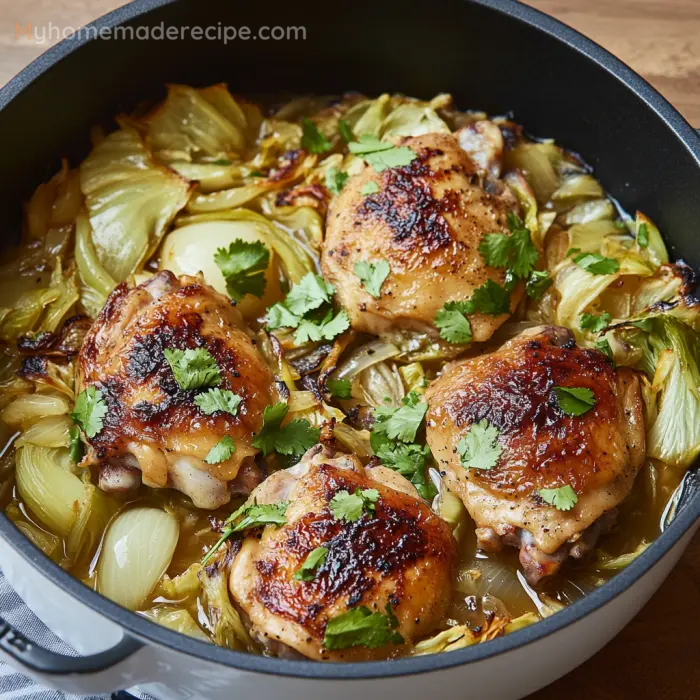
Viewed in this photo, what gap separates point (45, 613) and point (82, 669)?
0.50 meters

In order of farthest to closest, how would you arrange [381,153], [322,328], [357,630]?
1. [381,153]
2. [322,328]
3. [357,630]

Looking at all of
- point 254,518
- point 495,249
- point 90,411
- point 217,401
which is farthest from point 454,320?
point 90,411

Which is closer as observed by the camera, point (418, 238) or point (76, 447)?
point (76, 447)

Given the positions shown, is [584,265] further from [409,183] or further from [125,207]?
[125,207]

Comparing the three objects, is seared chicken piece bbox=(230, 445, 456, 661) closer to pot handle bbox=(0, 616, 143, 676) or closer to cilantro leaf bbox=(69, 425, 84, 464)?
pot handle bbox=(0, 616, 143, 676)

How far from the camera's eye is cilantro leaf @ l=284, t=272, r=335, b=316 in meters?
3.14

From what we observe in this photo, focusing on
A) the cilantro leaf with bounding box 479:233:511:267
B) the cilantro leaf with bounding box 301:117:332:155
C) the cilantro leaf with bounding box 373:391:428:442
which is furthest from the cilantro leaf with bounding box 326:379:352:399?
the cilantro leaf with bounding box 301:117:332:155

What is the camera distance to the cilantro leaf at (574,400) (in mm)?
2689

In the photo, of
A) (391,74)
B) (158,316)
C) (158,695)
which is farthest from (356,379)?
(391,74)

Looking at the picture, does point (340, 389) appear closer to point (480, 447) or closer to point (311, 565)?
point (480, 447)

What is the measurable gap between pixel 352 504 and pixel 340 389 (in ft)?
1.84

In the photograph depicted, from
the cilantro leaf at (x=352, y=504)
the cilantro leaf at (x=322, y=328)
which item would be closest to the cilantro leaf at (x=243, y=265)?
the cilantro leaf at (x=322, y=328)

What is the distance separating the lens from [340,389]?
9.90 ft

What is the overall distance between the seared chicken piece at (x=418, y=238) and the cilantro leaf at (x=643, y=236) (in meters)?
0.51
